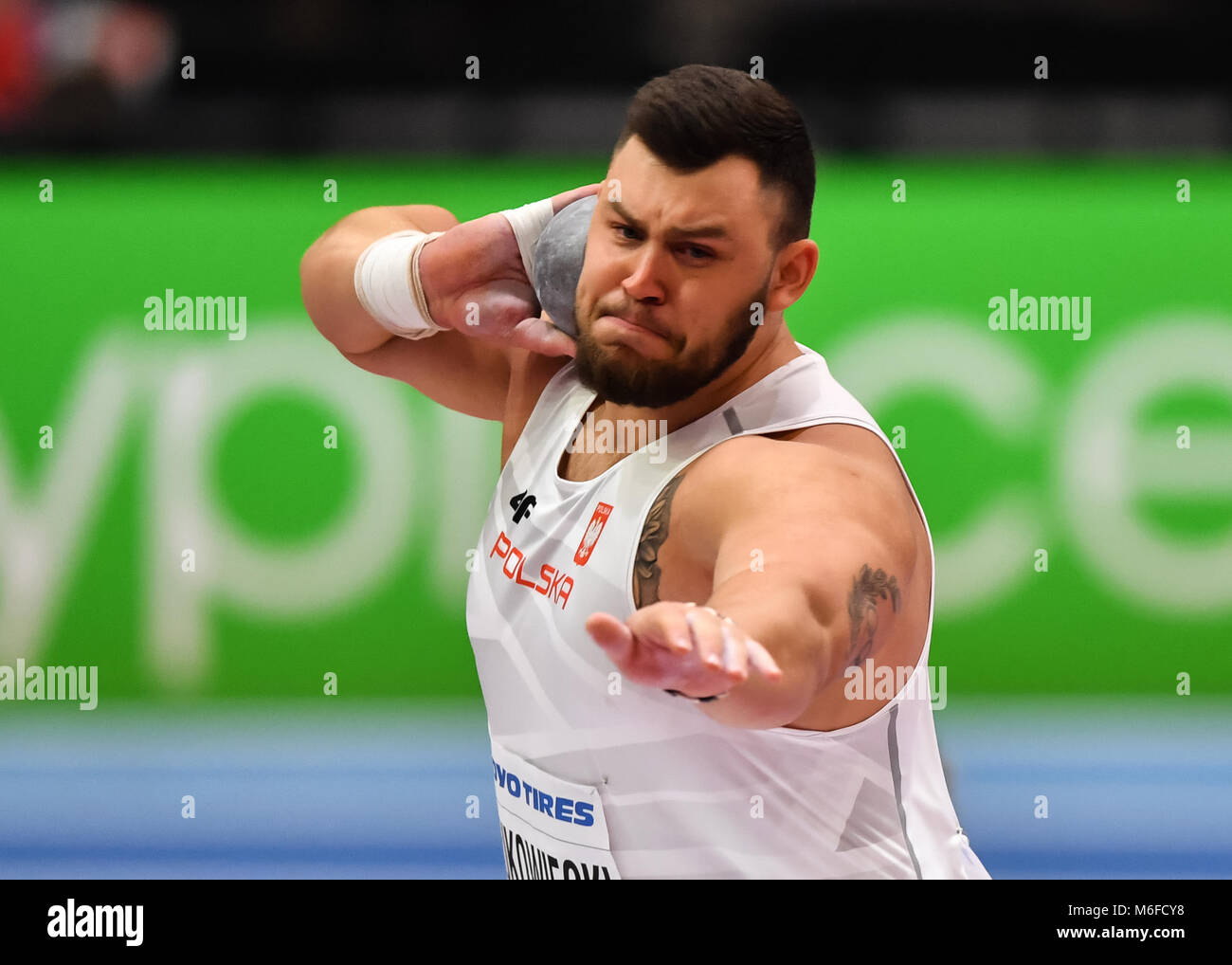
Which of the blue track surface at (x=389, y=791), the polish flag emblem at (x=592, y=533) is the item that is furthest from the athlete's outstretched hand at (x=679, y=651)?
the blue track surface at (x=389, y=791)

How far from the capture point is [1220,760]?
224 inches

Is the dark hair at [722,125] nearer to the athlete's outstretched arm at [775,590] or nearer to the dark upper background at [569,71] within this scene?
the athlete's outstretched arm at [775,590]

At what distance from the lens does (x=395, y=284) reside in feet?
8.64

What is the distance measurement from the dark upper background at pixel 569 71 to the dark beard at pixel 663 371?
3089mm

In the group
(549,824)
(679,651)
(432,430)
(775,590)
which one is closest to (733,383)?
(775,590)

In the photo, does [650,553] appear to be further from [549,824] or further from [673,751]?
[549,824]

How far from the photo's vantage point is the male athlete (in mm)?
2018

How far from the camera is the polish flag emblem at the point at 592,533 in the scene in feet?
→ 7.12

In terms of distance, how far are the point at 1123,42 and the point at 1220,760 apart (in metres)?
3.05

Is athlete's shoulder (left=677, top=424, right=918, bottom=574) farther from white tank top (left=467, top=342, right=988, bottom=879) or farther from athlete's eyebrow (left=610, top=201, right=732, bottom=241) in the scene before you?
athlete's eyebrow (left=610, top=201, right=732, bottom=241)

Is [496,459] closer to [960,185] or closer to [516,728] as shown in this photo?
[960,185]

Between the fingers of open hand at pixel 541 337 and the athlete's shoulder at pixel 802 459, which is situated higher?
the fingers of open hand at pixel 541 337

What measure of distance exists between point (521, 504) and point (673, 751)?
58 cm
